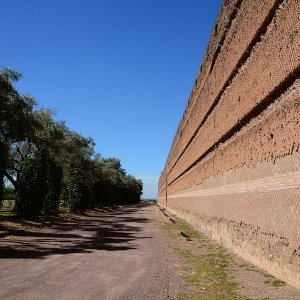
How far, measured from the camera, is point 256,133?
988cm

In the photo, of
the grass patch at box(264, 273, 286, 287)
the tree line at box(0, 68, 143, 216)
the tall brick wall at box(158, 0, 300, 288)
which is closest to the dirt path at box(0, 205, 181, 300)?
the grass patch at box(264, 273, 286, 287)

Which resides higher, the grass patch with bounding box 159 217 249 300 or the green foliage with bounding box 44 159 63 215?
the green foliage with bounding box 44 159 63 215

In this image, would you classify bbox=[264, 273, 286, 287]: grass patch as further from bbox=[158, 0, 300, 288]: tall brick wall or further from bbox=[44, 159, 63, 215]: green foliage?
bbox=[44, 159, 63, 215]: green foliage

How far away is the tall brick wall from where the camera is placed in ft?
24.5

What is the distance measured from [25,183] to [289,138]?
18.1m

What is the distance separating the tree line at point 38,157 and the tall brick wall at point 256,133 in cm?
795

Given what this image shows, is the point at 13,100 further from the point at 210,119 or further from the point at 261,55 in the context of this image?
the point at 261,55

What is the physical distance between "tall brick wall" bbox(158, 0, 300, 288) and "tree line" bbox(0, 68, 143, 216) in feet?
26.1

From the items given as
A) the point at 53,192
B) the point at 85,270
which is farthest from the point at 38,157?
the point at 85,270

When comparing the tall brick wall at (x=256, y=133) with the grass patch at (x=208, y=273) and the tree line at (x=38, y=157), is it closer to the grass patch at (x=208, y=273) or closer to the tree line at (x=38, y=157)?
the grass patch at (x=208, y=273)

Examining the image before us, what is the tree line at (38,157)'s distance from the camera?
55.8 ft

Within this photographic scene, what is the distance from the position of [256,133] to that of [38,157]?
1634cm

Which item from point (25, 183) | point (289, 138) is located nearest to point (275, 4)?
point (289, 138)

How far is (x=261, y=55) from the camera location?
9633 millimetres
